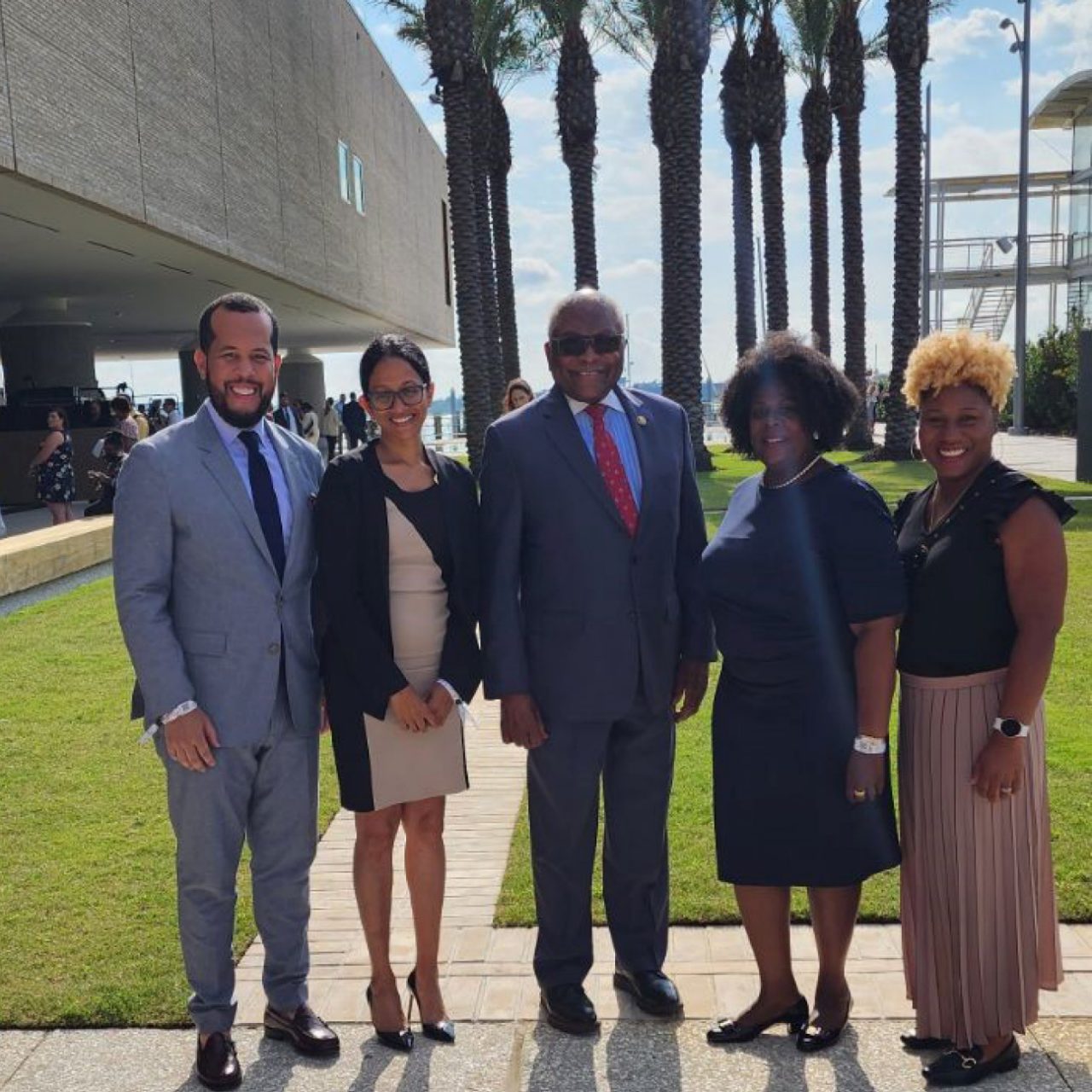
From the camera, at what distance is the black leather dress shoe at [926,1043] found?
3.31 metres

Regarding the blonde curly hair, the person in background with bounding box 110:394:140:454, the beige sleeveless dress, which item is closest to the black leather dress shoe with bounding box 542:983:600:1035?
the beige sleeveless dress

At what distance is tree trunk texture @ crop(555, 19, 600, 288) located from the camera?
26734 millimetres

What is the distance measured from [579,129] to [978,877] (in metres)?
26.1

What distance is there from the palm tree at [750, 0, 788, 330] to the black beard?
26.0 metres

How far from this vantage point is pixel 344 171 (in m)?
32.5

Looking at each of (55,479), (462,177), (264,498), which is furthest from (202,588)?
(462,177)

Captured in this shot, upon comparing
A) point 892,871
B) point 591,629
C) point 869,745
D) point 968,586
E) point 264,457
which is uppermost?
point 264,457

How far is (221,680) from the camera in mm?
3289

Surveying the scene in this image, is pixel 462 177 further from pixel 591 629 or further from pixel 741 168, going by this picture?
pixel 591 629

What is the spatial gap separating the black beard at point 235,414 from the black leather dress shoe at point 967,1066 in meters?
2.61

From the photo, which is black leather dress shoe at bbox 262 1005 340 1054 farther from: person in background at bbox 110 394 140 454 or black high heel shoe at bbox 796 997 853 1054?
person in background at bbox 110 394 140 454

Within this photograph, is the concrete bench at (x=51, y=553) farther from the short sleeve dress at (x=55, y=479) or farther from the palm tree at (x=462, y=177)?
the palm tree at (x=462, y=177)

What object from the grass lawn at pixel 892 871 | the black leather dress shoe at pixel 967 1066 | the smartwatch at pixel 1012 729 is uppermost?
the smartwatch at pixel 1012 729

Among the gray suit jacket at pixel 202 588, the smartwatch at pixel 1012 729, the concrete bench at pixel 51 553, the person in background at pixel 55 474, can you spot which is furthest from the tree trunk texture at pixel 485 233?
the smartwatch at pixel 1012 729
